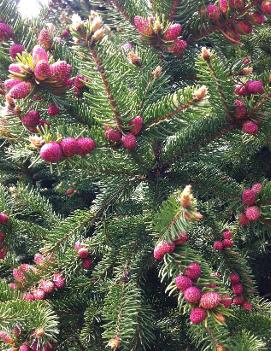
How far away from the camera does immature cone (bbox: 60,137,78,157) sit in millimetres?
943

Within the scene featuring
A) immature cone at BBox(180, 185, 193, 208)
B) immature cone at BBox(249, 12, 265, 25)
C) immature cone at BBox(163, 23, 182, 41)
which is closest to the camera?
immature cone at BBox(180, 185, 193, 208)

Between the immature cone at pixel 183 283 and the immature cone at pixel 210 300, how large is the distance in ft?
0.15

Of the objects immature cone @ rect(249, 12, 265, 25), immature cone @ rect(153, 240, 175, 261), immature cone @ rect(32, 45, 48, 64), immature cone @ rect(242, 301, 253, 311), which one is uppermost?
immature cone @ rect(32, 45, 48, 64)

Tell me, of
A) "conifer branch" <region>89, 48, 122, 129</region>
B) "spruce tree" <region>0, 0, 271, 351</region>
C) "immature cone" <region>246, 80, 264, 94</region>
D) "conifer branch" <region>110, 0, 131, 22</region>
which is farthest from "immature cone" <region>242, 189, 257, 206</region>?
"conifer branch" <region>110, 0, 131, 22</region>

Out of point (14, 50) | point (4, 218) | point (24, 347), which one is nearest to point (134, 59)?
point (14, 50)

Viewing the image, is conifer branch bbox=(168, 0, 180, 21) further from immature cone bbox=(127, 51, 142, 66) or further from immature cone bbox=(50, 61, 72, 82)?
immature cone bbox=(50, 61, 72, 82)

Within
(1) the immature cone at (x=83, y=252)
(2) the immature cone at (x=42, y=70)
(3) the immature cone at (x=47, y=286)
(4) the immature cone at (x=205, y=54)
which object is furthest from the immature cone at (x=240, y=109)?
(3) the immature cone at (x=47, y=286)

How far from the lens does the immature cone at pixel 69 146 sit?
3.09 feet

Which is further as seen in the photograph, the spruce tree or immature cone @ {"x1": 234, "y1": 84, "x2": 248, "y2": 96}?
immature cone @ {"x1": 234, "y1": 84, "x2": 248, "y2": 96}

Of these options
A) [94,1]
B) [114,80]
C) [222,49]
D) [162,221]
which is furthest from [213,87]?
[94,1]

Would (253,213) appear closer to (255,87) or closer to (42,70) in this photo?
(255,87)

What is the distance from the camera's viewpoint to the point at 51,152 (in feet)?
2.97

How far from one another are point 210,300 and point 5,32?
937 millimetres

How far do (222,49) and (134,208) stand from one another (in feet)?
2.16
